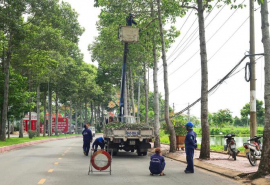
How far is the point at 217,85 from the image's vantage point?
2256 centimetres

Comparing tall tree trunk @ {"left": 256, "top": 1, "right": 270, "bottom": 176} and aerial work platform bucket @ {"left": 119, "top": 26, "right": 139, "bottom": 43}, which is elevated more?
aerial work platform bucket @ {"left": 119, "top": 26, "right": 139, "bottom": 43}

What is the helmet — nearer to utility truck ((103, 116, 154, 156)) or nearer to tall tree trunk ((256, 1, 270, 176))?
tall tree trunk ((256, 1, 270, 176))

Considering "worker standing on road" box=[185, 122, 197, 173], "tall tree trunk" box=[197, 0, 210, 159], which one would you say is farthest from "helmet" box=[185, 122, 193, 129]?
"tall tree trunk" box=[197, 0, 210, 159]

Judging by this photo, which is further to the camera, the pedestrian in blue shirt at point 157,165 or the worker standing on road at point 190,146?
the worker standing on road at point 190,146

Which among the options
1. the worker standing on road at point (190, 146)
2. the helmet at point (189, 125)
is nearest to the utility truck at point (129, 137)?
the worker standing on road at point (190, 146)

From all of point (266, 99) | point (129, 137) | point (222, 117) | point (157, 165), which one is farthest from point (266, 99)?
point (222, 117)

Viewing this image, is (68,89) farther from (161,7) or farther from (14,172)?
(14,172)

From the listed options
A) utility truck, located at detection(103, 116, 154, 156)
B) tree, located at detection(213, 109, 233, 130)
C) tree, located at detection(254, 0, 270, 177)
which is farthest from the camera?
tree, located at detection(213, 109, 233, 130)

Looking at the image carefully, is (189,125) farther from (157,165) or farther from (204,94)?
(204,94)

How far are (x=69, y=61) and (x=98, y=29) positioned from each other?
1005 cm

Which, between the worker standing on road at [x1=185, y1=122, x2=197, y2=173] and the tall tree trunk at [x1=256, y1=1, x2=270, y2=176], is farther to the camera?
the worker standing on road at [x1=185, y1=122, x2=197, y2=173]

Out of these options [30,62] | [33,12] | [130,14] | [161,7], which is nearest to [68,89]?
[30,62]

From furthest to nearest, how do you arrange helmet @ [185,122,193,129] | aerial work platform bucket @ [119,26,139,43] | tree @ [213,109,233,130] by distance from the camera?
tree @ [213,109,233,130], aerial work platform bucket @ [119,26,139,43], helmet @ [185,122,193,129]

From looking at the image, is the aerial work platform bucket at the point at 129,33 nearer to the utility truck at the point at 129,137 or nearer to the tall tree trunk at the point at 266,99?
the utility truck at the point at 129,137
